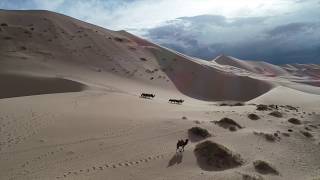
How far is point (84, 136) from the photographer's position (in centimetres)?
2048

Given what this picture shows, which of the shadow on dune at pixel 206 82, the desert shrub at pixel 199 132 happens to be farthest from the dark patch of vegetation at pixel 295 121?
the shadow on dune at pixel 206 82

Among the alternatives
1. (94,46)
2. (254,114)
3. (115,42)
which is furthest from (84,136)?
(115,42)

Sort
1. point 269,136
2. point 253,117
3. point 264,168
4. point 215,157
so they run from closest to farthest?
point 264,168 → point 215,157 → point 269,136 → point 253,117

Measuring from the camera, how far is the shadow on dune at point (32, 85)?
38825 millimetres

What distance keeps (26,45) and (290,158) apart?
40.5 meters

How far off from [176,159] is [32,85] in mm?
26140

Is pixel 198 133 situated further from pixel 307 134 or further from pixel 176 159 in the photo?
pixel 307 134

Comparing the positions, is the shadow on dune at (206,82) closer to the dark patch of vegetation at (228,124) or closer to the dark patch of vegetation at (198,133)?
the dark patch of vegetation at (228,124)

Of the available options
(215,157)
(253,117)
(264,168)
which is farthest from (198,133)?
(253,117)

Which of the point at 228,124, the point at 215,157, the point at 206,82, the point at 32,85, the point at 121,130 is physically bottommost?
the point at 215,157

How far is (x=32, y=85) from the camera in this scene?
132ft

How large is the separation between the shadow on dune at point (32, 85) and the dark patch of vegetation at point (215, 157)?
22.7 m

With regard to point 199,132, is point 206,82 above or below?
above

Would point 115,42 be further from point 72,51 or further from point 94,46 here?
point 72,51
